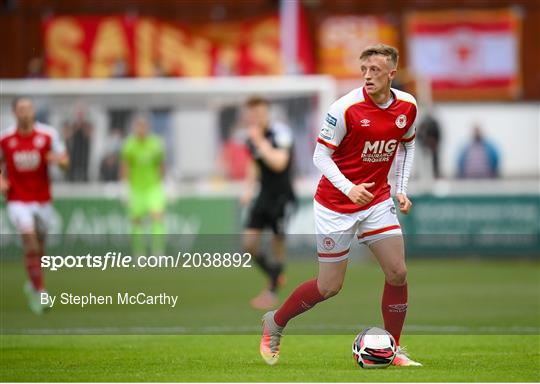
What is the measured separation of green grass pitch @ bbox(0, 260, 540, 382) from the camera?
10.9 meters

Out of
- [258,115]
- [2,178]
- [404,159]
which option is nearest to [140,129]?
[258,115]

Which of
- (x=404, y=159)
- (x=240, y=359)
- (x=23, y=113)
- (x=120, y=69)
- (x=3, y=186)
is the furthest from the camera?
(x=120, y=69)

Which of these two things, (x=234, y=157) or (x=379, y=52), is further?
(x=234, y=157)

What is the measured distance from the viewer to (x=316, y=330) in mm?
14453

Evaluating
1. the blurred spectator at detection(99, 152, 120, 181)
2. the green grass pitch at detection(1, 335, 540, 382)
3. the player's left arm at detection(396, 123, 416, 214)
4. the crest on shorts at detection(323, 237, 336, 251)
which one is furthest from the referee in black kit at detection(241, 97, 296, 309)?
the blurred spectator at detection(99, 152, 120, 181)

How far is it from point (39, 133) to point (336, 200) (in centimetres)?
720

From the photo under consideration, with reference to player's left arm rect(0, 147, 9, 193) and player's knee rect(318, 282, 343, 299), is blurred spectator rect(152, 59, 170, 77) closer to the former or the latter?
player's left arm rect(0, 147, 9, 193)

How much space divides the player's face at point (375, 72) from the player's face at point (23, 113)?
730 centimetres

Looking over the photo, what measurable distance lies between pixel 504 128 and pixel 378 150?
24.0 m

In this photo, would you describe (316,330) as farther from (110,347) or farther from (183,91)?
(183,91)

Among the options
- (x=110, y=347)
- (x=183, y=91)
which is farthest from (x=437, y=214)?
(x=110, y=347)

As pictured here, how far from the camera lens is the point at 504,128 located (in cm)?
3441

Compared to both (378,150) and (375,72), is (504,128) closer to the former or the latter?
(378,150)

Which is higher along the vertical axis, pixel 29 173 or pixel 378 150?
pixel 378 150
